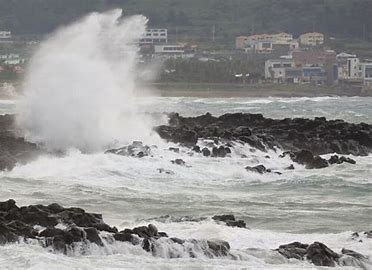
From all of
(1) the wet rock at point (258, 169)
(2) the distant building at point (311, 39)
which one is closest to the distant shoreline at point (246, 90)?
(2) the distant building at point (311, 39)

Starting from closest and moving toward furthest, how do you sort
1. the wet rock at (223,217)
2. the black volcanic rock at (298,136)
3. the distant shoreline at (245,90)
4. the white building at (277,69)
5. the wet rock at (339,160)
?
the wet rock at (223,217) < the wet rock at (339,160) < the black volcanic rock at (298,136) < the distant shoreline at (245,90) < the white building at (277,69)

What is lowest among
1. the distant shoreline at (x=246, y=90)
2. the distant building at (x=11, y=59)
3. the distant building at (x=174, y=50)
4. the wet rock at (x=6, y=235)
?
the distant shoreline at (x=246, y=90)

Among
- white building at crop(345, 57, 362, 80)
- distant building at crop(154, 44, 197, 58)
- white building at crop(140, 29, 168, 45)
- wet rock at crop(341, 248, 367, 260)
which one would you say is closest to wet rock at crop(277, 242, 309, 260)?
wet rock at crop(341, 248, 367, 260)

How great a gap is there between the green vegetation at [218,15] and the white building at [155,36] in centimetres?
213

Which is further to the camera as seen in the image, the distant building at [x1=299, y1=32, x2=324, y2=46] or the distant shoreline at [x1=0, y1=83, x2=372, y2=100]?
the distant building at [x1=299, y1=32, x2=324, y2=46]

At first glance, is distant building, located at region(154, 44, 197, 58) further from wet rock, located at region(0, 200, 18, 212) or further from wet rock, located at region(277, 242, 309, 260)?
wet rock, located at region(277, 242, 309, 260)

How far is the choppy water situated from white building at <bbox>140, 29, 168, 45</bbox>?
9452cm

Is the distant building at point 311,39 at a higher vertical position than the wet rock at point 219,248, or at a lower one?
higher

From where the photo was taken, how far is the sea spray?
30750 mm

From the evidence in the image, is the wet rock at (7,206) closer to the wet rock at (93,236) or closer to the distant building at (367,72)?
the wet rock at (93,236)

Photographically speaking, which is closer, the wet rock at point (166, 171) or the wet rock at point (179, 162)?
the wet rock at point (166, 171)

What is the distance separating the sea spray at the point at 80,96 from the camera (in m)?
30.8

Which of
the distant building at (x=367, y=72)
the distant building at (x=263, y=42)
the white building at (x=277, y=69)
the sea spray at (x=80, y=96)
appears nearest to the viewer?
the sea spray at (x=80, y=96)

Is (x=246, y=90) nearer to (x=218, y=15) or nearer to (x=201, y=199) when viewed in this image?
(x=218, y=15)
